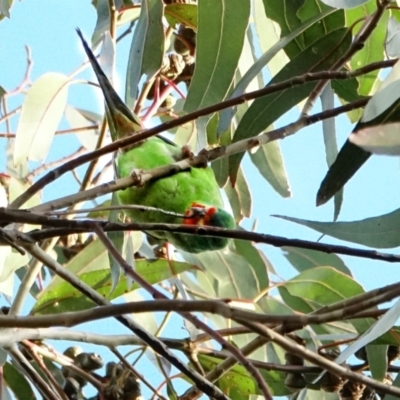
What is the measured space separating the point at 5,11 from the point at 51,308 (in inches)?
31.5

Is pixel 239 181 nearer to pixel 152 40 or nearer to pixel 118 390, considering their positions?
pixel 152 40

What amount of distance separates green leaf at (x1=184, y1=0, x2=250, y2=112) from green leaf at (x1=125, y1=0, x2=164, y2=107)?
12 cm

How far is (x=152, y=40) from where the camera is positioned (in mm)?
1818

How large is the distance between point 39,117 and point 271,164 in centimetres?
69

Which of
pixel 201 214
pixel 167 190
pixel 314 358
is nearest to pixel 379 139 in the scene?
pixel 314 358

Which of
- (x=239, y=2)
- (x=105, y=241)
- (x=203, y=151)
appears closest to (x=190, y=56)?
(x=239, y=2)

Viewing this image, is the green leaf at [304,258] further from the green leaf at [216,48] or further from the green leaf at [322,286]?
the green leaf at [216,48]

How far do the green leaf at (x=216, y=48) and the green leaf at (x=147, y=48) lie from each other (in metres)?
0.12

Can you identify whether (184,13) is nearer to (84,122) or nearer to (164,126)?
(84,122)

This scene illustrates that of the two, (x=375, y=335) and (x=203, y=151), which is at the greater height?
(x=203, y=151)

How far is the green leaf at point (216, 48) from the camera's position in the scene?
173 centimetres

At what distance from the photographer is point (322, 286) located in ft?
6.67

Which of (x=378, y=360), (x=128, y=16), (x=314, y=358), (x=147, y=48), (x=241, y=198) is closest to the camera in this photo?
(x=314, y=358)

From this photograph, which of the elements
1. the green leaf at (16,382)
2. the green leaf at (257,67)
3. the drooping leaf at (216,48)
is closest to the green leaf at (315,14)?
the green leaf at (257,67)
